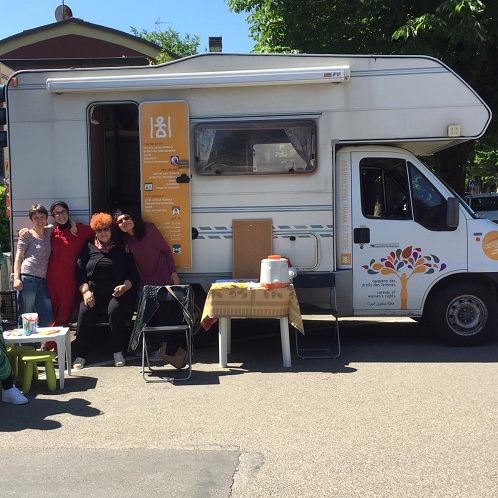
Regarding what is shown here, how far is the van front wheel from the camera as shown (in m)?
6.57

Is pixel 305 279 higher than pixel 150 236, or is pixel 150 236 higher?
pixel 150 236

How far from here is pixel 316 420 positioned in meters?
4.58

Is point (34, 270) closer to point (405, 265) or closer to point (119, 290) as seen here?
point (119, 290)

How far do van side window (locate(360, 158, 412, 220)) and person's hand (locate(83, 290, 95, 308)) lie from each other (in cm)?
309

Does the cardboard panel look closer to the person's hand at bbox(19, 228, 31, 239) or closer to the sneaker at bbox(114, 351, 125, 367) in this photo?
the sneaker at bbox(114, 351, 125, 367)

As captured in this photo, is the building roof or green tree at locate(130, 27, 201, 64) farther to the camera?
green tree at locate(130, 27, 201, 64)

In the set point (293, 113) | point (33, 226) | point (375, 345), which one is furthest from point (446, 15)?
point (33, 226)

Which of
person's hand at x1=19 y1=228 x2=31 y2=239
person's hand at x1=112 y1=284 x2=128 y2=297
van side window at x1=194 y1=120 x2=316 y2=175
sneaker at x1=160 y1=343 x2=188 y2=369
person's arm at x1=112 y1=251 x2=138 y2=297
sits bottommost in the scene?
sneaker at x1=160 y1=343 x2=188 y2=369

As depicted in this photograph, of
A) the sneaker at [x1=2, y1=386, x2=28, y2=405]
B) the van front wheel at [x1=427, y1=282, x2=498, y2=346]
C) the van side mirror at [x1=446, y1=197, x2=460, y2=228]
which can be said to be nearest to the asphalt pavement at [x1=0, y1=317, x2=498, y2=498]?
the sneaker at [x1=2, y1=386, x2=28, y2=405]

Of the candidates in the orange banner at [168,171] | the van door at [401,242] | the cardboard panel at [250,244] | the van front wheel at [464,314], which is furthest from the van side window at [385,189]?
the orange banner at [168,171]

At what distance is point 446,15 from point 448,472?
671cm

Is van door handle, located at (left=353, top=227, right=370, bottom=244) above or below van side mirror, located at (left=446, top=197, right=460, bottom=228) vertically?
below

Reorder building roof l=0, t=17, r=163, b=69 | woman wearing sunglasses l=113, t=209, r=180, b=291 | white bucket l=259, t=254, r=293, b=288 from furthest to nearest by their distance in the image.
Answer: building roof l=0, t=17, r=163, b=69
woman wearing sunglasses l=113, t=209, r=180, b=291
white bucket l=259, t=254, r=293, b=288

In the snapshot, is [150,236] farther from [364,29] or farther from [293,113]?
[364,29]
